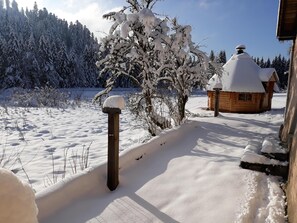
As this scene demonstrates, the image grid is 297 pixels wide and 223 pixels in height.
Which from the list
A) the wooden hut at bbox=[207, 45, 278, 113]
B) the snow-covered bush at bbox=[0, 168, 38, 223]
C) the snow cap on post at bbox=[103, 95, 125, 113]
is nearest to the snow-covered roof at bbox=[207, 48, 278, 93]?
the wooden hut at bbox=[207, 45, 278, 113]

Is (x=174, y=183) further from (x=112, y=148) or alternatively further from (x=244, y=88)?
(x=244, y=88)

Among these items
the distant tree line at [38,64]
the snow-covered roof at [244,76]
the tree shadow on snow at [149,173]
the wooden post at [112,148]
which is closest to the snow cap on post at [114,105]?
the wooden post at [112,148]

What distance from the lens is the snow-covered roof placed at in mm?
15125

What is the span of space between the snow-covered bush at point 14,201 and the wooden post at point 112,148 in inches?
78.2

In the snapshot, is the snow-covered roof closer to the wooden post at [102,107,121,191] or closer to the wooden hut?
the wooden hut

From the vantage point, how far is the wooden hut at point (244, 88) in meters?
15.1

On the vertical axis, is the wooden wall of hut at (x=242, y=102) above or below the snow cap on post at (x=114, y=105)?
below

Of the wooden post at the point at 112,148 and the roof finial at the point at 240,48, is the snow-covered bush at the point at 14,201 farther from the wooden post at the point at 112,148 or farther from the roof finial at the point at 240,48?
the roof finial at the point at 240,48

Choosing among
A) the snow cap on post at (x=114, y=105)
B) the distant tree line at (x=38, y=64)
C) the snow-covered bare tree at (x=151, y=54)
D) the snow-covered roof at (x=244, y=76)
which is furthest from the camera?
the distant tree line at (x=38, y=64)

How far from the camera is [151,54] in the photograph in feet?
30.0

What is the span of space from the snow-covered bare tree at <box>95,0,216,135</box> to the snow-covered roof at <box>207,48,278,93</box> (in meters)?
5.96

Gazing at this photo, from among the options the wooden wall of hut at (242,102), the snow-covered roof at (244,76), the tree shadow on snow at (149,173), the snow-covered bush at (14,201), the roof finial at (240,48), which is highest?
the roof finial at (240,48)

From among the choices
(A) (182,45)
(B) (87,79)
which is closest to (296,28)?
(A) (182,45)

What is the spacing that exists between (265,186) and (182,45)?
665 centimetres
